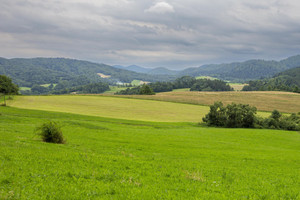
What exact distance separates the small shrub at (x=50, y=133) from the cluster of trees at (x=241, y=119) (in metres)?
54.7

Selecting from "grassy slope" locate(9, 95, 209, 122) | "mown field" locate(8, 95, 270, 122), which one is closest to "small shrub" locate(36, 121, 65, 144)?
"mown field" locate(8, 95, 270, 122)

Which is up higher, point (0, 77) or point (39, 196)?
point (0, 77)

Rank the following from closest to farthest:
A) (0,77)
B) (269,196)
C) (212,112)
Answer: (269,196), (212,112), (0,77)

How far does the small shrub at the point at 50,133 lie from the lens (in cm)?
1972

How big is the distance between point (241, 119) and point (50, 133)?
197ft

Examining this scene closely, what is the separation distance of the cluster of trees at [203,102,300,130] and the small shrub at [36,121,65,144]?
54.7m

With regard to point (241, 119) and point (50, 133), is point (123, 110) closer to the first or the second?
point (241, 119)

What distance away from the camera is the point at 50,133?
1994 cm

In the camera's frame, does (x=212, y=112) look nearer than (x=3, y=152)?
No

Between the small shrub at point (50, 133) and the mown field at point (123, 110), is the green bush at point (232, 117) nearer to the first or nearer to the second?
the mown field at point (123, 110)

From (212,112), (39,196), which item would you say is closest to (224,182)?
(39,196)

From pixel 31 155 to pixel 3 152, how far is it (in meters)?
1.65

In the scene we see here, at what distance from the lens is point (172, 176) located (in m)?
12.0

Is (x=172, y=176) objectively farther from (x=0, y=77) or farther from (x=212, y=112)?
(x=0, y=77)
